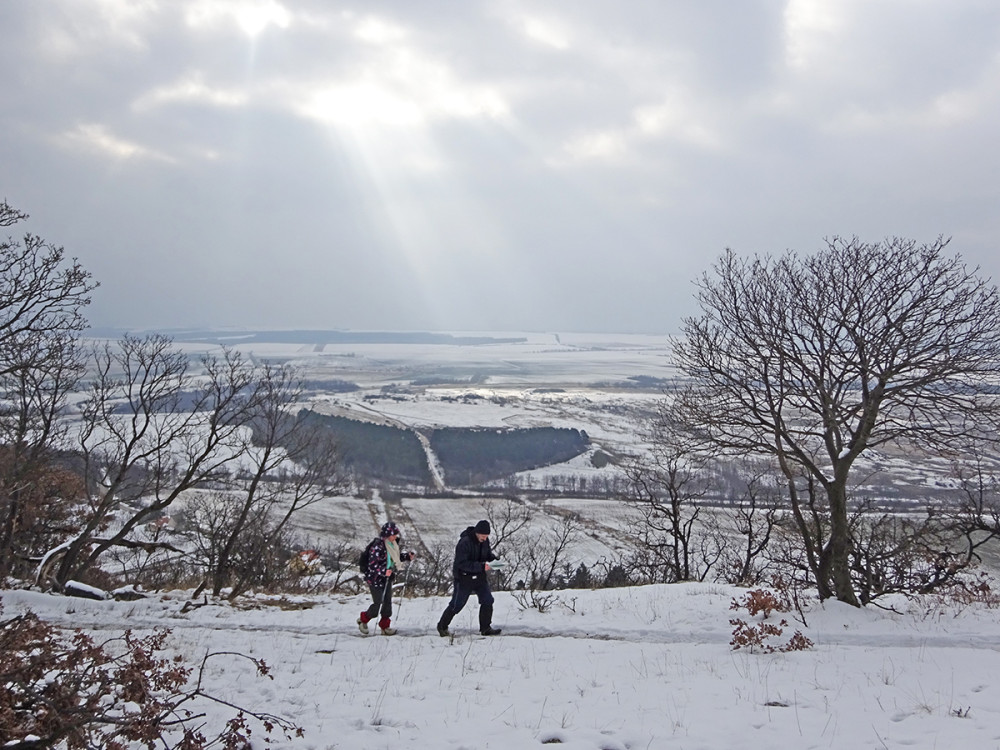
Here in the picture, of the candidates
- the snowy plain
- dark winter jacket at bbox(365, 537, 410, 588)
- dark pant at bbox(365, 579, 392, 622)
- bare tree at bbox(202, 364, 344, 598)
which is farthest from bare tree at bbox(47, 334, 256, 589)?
dark pant at bbox(365, 579, 392, 622)

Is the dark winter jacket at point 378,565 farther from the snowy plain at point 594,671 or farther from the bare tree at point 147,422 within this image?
the bare tree at point 147,422

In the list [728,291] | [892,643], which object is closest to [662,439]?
[728,291]

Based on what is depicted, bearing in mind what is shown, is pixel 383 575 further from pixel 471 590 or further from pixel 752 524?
pixel 752 524

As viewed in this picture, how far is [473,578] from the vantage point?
970cm

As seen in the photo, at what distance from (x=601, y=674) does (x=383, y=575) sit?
13.3 feet

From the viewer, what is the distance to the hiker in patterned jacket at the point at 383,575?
388 inches

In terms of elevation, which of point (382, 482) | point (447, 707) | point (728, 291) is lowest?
point (382, 482)

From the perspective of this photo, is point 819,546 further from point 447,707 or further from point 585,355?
point 585,355

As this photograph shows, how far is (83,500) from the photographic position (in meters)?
19.8

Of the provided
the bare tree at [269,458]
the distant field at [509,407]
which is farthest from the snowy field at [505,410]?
the bare tree at [269,458]

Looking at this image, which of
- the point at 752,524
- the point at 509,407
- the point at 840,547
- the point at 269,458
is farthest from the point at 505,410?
the point at 840,547

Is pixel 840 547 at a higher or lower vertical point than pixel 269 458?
higher

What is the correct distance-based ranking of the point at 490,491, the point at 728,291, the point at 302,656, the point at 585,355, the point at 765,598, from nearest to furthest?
1. the point at 302,656
2. the point at 765,598
3. the point at 728,291
4. the point at 490,491
5. the point at 585,355

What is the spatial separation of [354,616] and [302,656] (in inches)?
122
